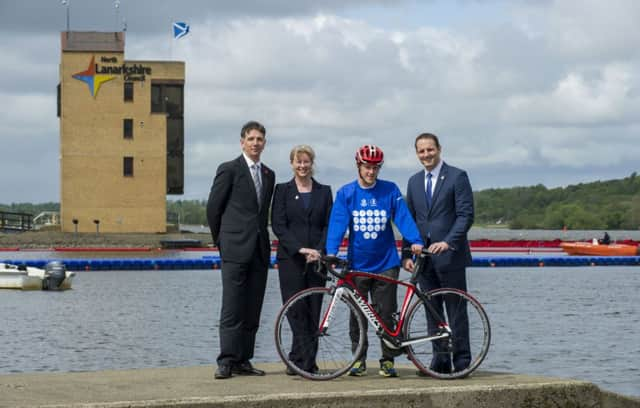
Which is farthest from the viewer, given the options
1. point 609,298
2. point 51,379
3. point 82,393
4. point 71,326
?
point 609,298

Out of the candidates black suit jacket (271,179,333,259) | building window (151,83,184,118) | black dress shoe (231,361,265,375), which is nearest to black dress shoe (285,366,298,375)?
black dress shoe (231,361,265,375)

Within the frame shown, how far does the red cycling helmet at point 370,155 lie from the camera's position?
971 cm

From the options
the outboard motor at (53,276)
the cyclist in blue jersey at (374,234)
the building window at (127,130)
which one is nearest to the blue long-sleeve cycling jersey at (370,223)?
the cyclist in blue jersey at (374,234)

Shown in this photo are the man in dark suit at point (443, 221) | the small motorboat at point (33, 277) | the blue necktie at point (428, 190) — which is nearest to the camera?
the man in dark suit at point (443, 221)

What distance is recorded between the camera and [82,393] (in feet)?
28.8

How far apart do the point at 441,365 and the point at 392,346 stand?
0.50m

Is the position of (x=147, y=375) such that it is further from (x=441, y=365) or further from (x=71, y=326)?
(x=71, y=326)

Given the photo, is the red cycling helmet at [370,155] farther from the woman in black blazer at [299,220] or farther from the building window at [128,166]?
the building window at [128,166]

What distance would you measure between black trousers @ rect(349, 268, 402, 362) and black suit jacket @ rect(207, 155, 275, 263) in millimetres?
920

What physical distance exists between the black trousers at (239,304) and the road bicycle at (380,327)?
1.22 feet

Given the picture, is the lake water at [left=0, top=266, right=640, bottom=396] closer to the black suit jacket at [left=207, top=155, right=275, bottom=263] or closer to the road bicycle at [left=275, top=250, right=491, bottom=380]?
the road bicycle at [left=275, top=250, right=491, bottom=380]

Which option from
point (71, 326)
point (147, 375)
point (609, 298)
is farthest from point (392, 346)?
point (609, 298)

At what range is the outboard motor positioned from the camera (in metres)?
43.0

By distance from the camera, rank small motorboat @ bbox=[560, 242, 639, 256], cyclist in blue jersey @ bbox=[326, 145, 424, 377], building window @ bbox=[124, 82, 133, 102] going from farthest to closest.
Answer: building window @ bbox=[124, 82, 133, 102]
small motorboat @ bbox=[560, 242, 639, 256]
cyclist in blue jersey @ bbox=[326, 145, 424, 377]
